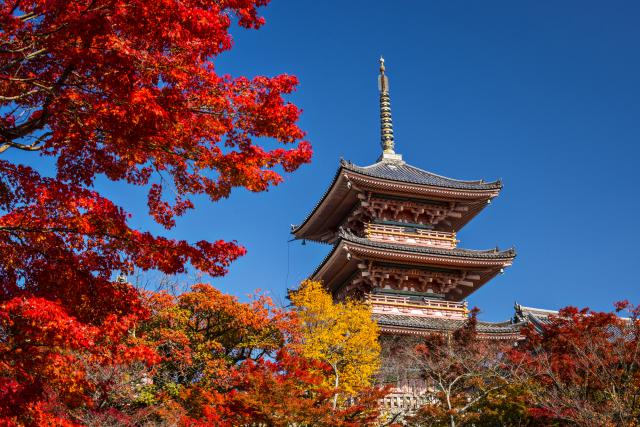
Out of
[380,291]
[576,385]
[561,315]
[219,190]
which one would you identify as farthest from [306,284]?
[219,190]

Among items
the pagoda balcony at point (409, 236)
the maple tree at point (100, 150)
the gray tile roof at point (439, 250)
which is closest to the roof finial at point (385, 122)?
the pagoda balcony at point (409, 236)

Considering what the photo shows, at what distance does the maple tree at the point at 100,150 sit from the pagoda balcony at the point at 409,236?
16.6 metres

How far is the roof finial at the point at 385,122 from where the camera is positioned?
3100cm

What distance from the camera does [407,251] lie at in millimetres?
23812

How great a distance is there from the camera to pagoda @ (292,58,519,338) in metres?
23.6

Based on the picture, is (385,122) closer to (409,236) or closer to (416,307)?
(409,236)

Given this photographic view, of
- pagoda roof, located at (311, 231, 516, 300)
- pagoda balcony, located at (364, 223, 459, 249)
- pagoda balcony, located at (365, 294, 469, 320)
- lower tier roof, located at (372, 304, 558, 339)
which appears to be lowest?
lower tier roof, located at (372, 304, 558, 339)

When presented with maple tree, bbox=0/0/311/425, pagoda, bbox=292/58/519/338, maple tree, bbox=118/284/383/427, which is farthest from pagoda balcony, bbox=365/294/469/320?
maple tree, bbox=0/0/311/425

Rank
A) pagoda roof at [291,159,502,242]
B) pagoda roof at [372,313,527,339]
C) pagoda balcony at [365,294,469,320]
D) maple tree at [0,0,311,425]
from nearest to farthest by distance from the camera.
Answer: maple tree at [0,0,311,425] < pagoda roof at [372,313,527,339] < pagoda balcony at [365,294,469,320] < pagoda roof at [291,159,502,242]

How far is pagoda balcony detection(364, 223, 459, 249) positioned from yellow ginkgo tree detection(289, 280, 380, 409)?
14.7 ft

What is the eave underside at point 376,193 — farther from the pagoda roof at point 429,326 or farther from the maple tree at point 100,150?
the maple tree at point 100,150

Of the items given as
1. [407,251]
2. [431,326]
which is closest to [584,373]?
[431,326]

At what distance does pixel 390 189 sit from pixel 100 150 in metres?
17.9

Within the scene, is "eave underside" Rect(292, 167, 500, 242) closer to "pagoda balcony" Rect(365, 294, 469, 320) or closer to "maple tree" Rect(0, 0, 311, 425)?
"pagoda balcony" Rect(365, 294, 469, 320)
